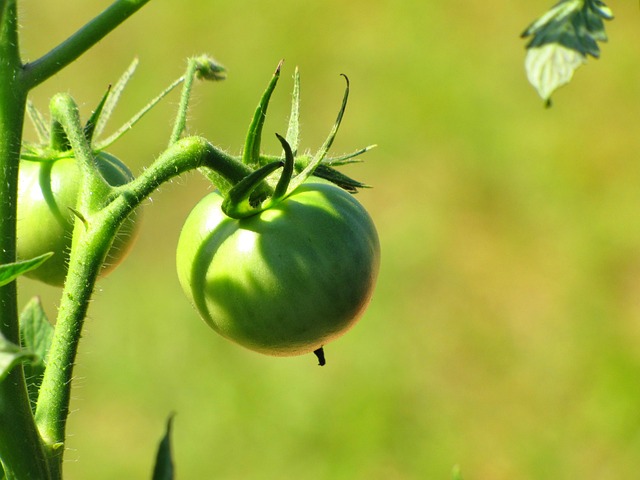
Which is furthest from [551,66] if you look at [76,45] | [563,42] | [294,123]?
[76,45]

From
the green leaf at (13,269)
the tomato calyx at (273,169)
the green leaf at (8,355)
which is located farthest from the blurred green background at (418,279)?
the green leaf at (8,355)

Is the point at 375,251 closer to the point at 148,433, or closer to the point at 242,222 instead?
the point at 242,222

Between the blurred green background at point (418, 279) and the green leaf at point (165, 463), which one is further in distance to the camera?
the blurred green background at point (418, 279)

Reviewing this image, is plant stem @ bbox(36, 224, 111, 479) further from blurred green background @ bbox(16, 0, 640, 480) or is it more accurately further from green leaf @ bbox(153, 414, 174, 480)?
blurred green background @ bbox(16, 0, 640, 480)

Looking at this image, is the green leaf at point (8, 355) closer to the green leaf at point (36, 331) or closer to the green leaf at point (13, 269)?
the green leaf at point (13, 269)

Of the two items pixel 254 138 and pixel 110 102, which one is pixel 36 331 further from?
pixel 254 138

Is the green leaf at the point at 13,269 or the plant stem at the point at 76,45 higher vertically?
the plant stem at the point at 76,45

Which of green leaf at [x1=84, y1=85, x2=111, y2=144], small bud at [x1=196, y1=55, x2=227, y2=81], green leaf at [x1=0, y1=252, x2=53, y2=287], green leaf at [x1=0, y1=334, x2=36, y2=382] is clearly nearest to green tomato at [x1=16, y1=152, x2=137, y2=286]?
green leaf at [x1=84, y1=85, x2=111, y2=144]

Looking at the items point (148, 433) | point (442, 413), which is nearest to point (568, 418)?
point (442, 413)
